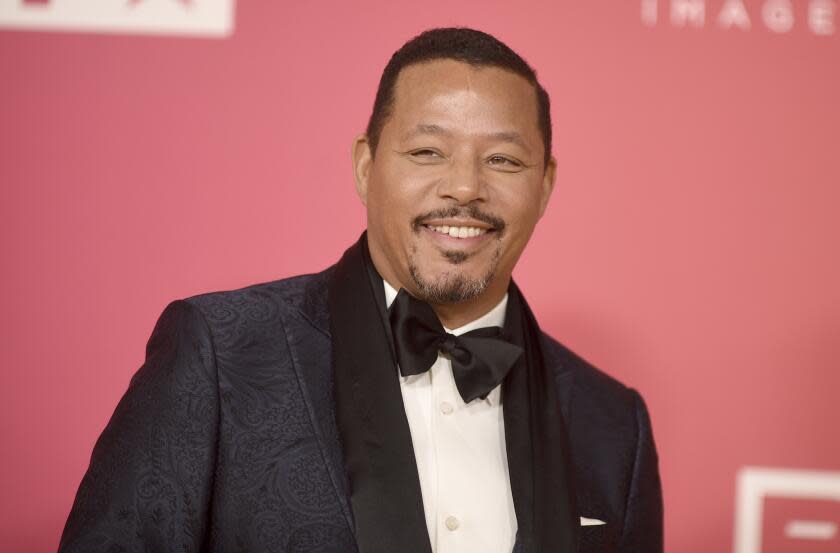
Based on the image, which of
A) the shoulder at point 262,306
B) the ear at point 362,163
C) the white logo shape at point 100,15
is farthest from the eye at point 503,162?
the white logo shape at point 100,15

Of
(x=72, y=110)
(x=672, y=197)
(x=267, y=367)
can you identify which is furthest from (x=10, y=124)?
(x=672, y=197)

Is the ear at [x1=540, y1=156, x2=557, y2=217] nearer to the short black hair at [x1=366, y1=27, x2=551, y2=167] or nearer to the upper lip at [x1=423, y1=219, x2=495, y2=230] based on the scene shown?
the short black hair at [x1=366, y1=27, x2=551, y2=167]

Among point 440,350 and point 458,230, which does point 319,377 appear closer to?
point 440,350

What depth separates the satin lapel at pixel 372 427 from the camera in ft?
5.14

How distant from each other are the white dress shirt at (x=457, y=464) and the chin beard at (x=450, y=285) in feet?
0.33

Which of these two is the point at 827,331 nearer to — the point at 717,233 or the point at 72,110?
the point at 717,233

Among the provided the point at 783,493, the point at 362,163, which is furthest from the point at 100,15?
the point at 783,493

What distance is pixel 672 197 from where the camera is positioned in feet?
8.32

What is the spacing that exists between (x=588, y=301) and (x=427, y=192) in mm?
927

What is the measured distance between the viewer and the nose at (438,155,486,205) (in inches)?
66.3

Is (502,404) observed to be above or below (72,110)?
below

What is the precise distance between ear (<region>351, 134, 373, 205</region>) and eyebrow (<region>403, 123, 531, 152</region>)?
0.48ft

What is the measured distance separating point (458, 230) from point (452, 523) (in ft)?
1.52

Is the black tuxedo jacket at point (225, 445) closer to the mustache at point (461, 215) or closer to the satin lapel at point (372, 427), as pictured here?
the satin lapel at point (372, 427)
